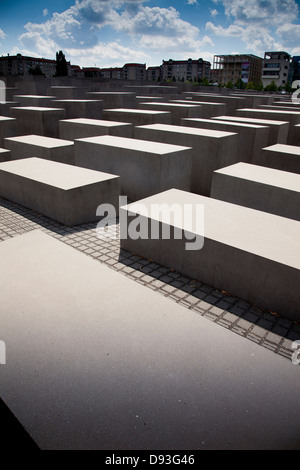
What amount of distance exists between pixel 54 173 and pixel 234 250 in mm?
5296

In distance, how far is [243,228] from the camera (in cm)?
533

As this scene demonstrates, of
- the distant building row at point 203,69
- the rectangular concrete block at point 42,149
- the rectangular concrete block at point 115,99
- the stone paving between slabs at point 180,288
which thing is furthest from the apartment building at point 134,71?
the stone paving between slabs at point 180,288

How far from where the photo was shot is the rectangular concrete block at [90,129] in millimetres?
11559

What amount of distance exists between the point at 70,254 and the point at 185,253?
1.88 metres

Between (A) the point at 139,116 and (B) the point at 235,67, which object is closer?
(A) the point at 139,116

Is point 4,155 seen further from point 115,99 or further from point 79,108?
point 115,99

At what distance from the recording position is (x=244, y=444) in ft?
7.79

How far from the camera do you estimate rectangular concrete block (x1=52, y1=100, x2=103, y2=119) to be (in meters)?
15.6

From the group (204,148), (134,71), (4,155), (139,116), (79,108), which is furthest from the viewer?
(134,71)

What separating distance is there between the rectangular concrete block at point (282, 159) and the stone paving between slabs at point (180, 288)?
5.06 metres

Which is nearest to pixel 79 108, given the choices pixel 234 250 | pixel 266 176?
pixel 266 176

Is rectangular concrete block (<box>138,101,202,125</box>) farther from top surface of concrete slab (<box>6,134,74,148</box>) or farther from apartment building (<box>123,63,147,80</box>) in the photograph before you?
apartment building (<box>123,63,147,80</box>)

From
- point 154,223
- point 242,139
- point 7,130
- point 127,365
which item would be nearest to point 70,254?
point 154,223
